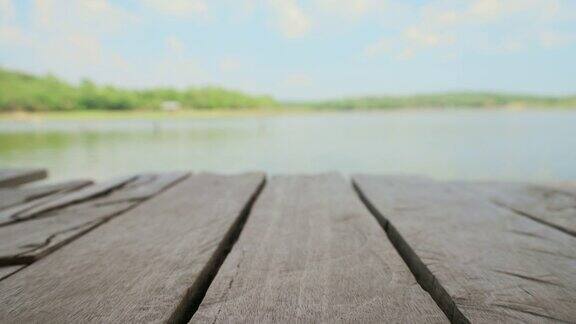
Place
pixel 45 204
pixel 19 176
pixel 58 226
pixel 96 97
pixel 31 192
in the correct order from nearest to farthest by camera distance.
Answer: pixel 58 226 < pixel 45 204 < pixel 31 192 < pixel 19 176 < pixel 96 97

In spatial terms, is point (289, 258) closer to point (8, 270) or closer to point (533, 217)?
point (8, 270)

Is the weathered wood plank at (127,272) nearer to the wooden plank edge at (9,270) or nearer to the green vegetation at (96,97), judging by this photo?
the wooden plank edge at (9,270)

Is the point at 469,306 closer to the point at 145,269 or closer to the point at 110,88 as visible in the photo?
the point at 145,269

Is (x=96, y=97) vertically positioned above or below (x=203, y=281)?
above

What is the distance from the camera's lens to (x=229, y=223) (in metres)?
0.77

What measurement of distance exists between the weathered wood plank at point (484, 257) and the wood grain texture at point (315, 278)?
4 cm

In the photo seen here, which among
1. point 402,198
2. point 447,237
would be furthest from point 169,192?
point 447,237

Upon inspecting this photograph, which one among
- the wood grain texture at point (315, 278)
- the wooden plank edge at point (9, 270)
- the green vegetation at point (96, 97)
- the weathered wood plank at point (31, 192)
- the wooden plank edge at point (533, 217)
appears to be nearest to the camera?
the wood grain texture at point (315, 278)

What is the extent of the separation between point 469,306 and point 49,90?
5217 cm

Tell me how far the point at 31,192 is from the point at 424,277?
129 cm

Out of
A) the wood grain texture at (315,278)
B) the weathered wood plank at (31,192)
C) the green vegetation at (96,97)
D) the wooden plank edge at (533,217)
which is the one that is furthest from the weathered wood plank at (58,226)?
the green vegetation at (96,97)

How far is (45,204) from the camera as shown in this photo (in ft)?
3.26

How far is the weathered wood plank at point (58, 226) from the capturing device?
0.64m

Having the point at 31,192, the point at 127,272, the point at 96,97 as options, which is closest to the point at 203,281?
the point at 127,272
